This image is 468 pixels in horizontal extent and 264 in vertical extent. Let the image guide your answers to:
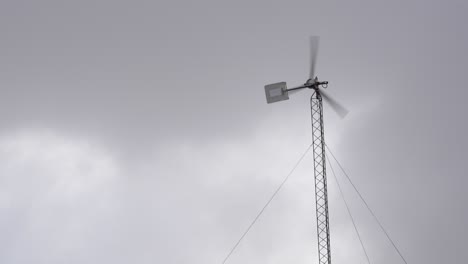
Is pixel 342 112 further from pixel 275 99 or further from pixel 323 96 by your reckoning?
pixel 275 99

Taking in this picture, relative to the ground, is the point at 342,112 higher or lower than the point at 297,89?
lower

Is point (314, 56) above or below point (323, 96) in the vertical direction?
above

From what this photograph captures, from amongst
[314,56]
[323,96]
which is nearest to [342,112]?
[323,96]

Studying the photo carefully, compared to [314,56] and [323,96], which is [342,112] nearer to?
[323,96]

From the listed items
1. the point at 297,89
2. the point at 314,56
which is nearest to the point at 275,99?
the point at 297,89

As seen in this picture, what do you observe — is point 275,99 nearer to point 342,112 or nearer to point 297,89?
point 297,89

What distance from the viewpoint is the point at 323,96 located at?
5816cm

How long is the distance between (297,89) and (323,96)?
146 inches

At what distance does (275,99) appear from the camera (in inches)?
2267

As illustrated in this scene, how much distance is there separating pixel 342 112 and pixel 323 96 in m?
3.58

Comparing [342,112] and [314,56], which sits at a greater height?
[314,56]

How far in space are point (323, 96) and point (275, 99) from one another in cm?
640

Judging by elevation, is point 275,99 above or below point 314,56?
below
